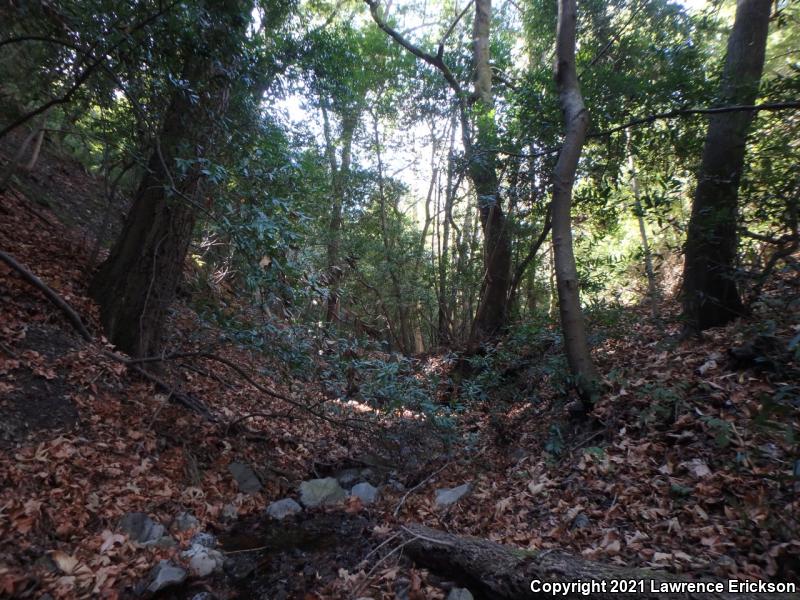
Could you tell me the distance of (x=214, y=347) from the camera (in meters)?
7.47

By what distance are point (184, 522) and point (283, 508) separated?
4.17 feet

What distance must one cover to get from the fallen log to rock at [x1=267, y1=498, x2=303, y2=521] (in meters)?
2.37

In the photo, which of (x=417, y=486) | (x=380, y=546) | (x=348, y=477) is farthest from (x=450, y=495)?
(x=348, y=477)

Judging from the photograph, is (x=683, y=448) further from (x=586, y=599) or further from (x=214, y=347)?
(x=214, y=347)

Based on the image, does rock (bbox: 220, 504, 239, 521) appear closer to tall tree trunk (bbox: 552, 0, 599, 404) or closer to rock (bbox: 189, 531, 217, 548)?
rock (bbox: 189, 531, 217, 548)

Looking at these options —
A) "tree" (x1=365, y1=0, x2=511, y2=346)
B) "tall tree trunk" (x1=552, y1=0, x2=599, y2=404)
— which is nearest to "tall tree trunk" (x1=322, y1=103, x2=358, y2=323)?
"tree" (x1=365, y1=0, x2=511, y2=346)

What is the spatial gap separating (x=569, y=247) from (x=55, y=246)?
7923 mm

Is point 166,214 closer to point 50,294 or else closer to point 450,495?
point 50,294

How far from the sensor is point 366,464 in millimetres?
7266

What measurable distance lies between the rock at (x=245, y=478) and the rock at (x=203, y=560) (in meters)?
1.48

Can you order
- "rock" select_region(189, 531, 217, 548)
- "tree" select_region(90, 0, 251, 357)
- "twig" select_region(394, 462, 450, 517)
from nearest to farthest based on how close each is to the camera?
"rock" select_region(189, 531, 217, 548) < "twig" select_region(394, 462, 450, 517) < "tree" select_region(90, 0, 251, 357)

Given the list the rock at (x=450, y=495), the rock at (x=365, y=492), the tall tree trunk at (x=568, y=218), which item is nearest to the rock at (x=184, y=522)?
the rock at (x=365, y=492)

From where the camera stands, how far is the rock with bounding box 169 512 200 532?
4.91m

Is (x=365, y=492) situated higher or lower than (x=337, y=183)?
lower
